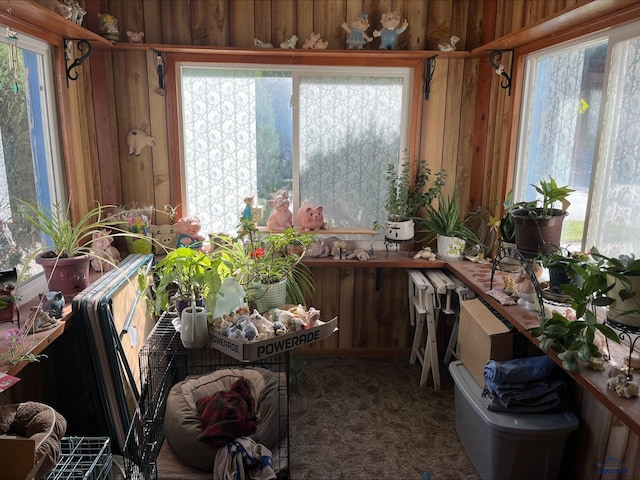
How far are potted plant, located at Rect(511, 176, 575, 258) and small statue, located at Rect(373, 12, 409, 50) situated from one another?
1.31 meters

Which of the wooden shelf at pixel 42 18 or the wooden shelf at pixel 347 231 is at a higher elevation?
the wooden shelf at pixel 42 18

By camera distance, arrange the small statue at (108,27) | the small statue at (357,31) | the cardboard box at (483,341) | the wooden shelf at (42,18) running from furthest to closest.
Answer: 1. the small statue at (357,31)
2. the small statue at (108,27)
3. the cardboard box at (483,341)
4. the wooden shelf at (42,18)

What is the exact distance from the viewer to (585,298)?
1686mm

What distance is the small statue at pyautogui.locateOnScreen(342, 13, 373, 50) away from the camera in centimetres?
284

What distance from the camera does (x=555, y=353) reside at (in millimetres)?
1829

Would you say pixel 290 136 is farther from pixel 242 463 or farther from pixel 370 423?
pixel 242 463

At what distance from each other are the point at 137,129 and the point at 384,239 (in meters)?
1.66

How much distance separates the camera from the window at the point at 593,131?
1.93 metres

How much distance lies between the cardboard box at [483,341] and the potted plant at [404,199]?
65 centimetres

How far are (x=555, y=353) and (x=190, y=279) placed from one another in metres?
1.45

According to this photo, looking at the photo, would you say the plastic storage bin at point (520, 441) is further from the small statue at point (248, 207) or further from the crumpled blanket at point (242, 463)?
the small statue at point (248, 207)

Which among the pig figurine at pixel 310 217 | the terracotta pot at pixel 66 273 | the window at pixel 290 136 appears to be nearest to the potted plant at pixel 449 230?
the window at pixel 290 136

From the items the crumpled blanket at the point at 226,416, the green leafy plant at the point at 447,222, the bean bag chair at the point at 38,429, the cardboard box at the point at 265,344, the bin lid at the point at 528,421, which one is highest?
the green leafy plant at the point at 447,222

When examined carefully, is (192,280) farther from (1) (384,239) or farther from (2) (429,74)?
(2) (429,74)
